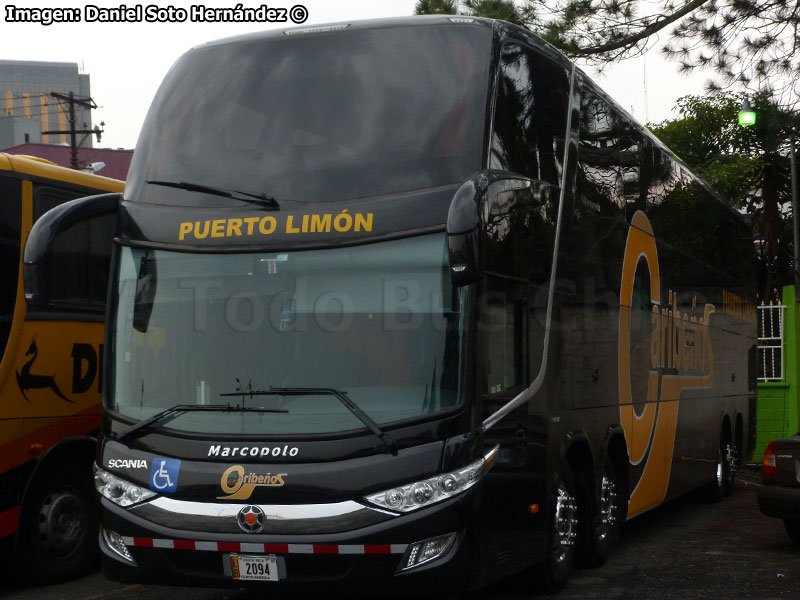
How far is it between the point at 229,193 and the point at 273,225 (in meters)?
0.43

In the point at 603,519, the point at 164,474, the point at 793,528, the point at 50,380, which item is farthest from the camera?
the point at 793,528

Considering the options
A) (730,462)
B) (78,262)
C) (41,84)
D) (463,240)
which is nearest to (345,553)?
(463,240)

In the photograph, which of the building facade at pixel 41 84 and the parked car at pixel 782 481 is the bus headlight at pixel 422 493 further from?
the building facade at pixel 41 84

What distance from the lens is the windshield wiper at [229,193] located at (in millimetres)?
7211

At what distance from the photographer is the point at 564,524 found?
862cm

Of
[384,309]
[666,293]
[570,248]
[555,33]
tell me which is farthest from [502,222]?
[555,33]

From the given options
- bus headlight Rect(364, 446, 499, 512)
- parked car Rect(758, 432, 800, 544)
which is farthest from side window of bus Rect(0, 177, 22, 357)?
parked car Rect(758, 432, 800, 544)

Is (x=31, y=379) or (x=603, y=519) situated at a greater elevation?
(x=31, y=379)

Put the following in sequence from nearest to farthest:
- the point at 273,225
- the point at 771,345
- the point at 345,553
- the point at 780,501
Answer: the point at 345,553, the point at 273,225, the point at 780,501, the point at 771,345

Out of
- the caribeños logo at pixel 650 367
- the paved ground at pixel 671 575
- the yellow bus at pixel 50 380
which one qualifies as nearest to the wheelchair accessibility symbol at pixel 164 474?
the paved ground at pixel 671 575

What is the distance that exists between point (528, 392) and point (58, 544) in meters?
3.92

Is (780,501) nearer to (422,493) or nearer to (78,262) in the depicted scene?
(422,493)

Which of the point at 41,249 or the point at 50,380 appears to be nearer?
the point at 41,249

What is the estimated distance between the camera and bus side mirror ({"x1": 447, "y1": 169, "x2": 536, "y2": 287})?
6168mm
